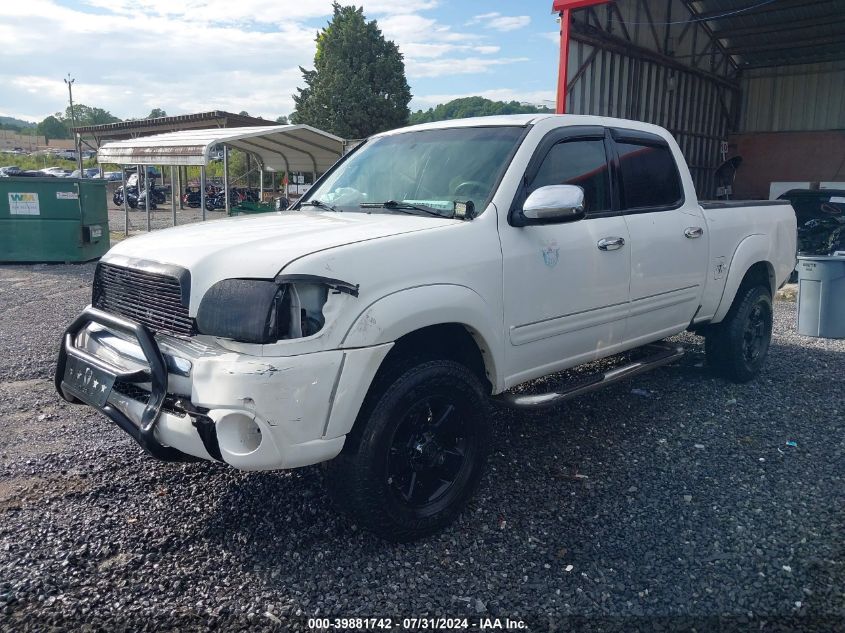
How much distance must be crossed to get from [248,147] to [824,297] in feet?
43.6

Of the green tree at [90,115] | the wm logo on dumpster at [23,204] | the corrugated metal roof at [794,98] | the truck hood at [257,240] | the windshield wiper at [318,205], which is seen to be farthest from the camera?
the green tree at [90,115]

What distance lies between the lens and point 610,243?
153 inches

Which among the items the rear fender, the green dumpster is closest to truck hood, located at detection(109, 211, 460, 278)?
the rear fender

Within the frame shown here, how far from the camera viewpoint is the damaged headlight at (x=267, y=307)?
2562 millimetres

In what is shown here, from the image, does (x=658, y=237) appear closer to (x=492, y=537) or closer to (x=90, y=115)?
(x=492, y=537)

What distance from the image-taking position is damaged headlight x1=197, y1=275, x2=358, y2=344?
2562mm

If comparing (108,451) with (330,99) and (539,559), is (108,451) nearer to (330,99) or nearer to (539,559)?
(539,559)

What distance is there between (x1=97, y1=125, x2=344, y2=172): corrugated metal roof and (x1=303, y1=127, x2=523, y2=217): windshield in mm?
10087

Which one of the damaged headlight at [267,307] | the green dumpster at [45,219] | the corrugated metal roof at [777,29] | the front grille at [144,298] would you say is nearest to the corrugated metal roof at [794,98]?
the corrugated metal roof at [777,29]

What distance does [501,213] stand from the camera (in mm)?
3363

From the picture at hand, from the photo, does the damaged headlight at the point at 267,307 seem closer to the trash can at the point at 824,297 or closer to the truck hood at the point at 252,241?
the truck hood at the point at 252,241

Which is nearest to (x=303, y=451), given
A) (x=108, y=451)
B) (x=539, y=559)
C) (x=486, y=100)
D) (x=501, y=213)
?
(x=539, y=559)

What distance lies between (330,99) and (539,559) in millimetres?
30407

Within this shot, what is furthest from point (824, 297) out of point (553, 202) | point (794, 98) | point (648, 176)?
point (794, 98)
